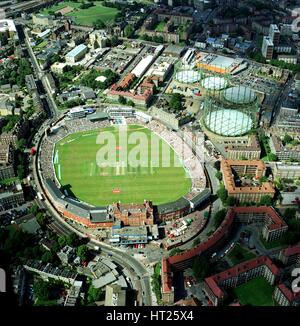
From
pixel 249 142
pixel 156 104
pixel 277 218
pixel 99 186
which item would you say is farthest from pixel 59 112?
pixel 277 218

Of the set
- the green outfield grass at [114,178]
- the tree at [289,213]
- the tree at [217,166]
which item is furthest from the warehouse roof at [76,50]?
the tree at [289,213]

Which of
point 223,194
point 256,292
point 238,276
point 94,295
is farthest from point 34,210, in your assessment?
point 256,292

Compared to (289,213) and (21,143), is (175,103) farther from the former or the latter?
(289,213)

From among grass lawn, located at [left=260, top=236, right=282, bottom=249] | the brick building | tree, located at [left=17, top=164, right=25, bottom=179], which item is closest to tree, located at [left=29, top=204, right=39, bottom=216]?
tree, located at [left=17, top=164, right=25, bottom=179]

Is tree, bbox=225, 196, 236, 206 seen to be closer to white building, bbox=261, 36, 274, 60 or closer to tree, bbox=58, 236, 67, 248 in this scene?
tree, bbox=58, 236, 67, 248
